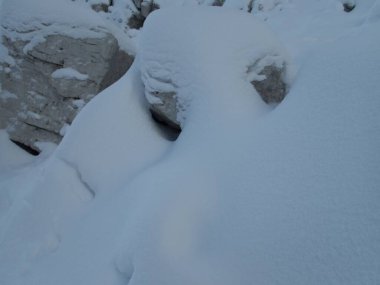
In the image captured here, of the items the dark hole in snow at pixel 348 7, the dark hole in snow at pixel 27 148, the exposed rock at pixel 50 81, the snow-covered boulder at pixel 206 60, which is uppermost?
the dark hole in snow at pixel 348 7

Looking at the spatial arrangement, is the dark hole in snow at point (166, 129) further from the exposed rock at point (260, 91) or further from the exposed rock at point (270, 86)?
the exposed rock at point (270, 86)

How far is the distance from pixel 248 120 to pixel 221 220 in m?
0.93

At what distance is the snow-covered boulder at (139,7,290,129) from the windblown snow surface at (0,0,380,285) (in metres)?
0.01

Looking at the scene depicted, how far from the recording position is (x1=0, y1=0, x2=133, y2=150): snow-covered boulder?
5.67 m

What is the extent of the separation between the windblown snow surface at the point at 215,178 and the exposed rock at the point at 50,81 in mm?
2173

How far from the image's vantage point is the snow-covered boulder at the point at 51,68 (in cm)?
567

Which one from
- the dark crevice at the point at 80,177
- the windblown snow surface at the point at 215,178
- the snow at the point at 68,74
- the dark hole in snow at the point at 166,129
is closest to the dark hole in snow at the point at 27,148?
the snow at the point at 68,74

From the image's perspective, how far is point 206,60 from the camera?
300 cm

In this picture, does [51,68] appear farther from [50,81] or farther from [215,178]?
[215,178]

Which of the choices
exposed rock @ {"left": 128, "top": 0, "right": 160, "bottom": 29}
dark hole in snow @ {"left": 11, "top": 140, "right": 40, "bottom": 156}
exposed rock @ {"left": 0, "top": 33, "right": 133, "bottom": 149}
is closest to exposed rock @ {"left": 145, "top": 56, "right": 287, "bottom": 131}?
exposed rock @ {"left": 0, "top": 33, "right": 133, "bottom": 149}

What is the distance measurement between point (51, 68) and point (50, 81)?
22cm

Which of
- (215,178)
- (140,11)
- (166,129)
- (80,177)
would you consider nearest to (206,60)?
(166,129)

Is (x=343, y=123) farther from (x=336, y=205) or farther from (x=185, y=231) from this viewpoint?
(x=185, y=231)

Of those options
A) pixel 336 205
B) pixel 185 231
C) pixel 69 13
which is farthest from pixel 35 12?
pixel 336 205
